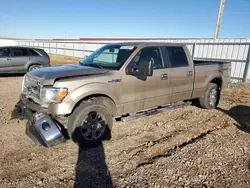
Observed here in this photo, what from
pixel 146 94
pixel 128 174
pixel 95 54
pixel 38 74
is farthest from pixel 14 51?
pixel 128 174

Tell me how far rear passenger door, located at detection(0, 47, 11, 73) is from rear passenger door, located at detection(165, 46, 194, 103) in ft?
28.6

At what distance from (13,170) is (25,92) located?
1574 mm

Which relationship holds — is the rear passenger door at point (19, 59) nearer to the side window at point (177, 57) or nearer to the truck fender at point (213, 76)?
the side window at point (177, 57)

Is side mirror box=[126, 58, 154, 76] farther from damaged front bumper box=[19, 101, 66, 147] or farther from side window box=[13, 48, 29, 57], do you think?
side window box=[13, 48, 29, 57]

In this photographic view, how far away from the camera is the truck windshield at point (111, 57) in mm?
4371

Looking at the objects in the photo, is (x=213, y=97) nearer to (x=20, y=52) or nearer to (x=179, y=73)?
(x=179, y=73)

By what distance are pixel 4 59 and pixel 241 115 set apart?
414 inches

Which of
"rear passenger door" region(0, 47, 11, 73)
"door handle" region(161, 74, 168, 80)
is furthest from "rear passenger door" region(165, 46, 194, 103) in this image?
"rear passenger door" region(0, 47, 11, 73)

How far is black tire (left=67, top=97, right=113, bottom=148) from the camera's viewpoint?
12.0ft

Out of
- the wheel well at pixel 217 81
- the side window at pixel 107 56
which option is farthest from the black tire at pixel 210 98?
the side window at pixel 107 56

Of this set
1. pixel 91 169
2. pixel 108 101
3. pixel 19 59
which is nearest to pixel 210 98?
pixel 108 101

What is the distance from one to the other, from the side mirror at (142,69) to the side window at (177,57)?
1.19m

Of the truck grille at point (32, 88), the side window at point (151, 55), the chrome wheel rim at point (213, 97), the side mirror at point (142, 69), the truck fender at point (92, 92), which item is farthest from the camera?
the chrome wheel rim at point (213, 97)

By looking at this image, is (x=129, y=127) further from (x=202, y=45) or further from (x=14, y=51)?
(x=202, y=45)
